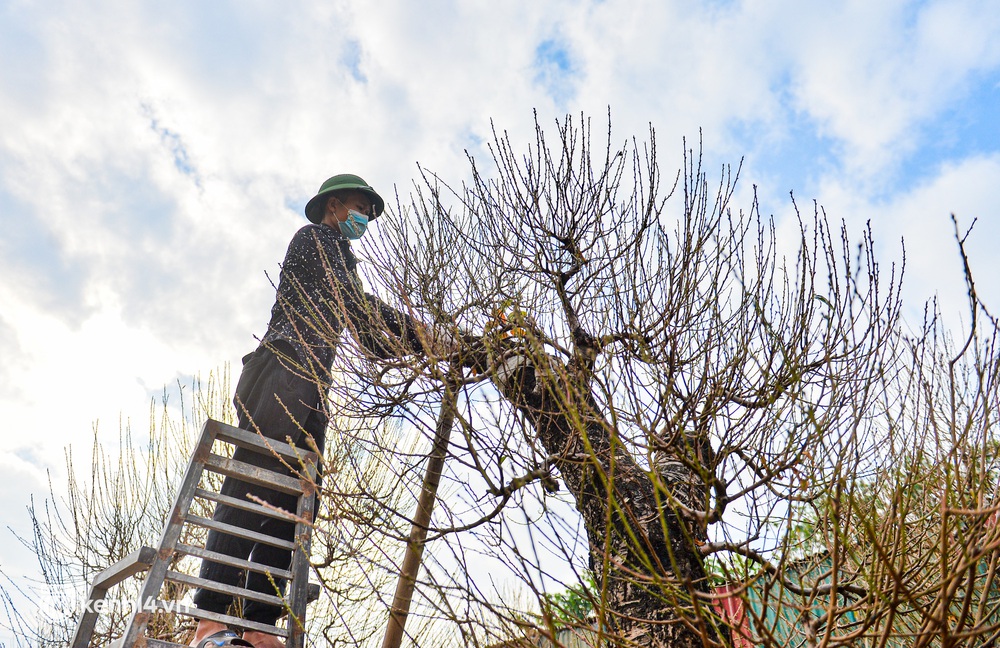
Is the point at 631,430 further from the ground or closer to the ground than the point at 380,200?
closer to the ground

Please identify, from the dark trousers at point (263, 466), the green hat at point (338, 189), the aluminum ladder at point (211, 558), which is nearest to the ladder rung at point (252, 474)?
the aluminum ladder at point (211, 558)

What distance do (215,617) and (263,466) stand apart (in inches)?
30.1

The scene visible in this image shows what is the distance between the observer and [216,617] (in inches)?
85.9

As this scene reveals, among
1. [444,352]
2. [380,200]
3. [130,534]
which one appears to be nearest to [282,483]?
[444,352]

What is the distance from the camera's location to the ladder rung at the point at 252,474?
2.48 meters

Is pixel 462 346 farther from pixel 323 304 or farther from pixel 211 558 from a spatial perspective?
pixel 211 558

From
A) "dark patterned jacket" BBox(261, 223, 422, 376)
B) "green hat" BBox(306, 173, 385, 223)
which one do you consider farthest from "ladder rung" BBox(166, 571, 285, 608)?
"green hat" BBox(306, 173, 385, 223)

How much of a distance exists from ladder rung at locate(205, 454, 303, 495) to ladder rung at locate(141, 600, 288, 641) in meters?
0.46

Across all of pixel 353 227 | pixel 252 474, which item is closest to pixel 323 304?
pixel 353 227

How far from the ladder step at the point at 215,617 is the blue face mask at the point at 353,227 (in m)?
2.05

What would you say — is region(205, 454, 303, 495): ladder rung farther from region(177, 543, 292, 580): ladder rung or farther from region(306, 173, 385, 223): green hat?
region(306, 173, 385, 223): green hat

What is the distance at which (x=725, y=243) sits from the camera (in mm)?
3027

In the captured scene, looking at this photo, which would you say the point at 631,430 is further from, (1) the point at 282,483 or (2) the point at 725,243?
(1) the point at 282,483

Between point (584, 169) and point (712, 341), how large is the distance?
1.24 meters
